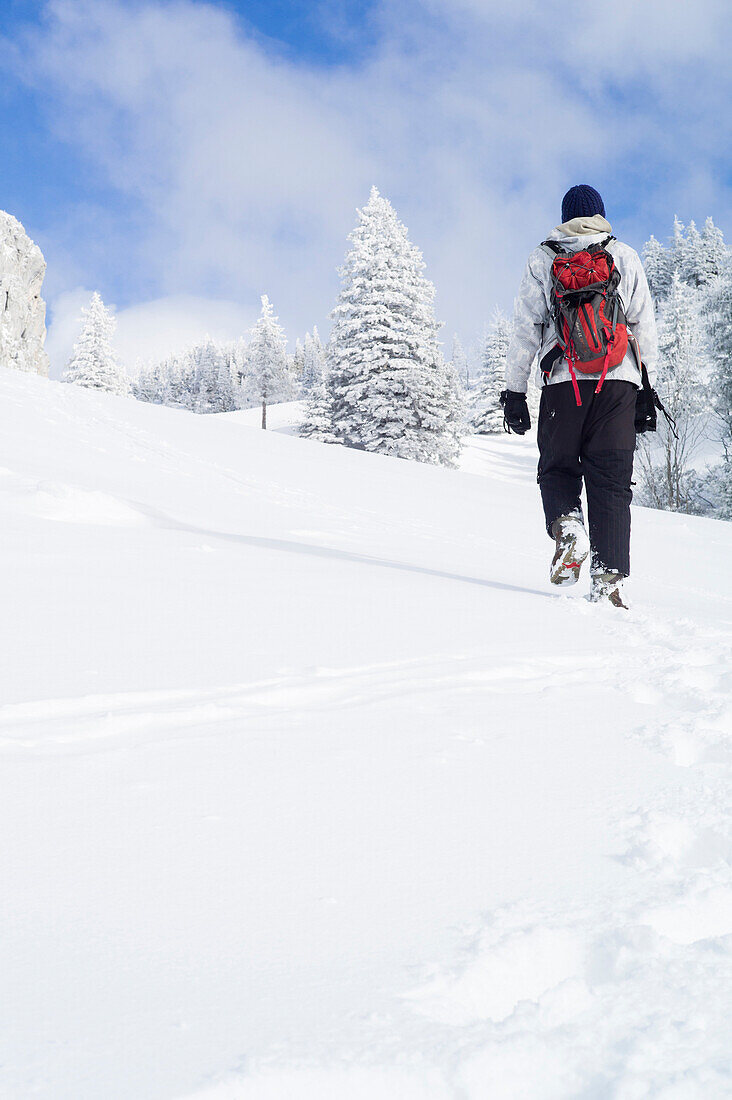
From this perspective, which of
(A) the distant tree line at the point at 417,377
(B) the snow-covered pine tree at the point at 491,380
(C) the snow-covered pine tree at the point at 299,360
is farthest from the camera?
(C) the snow-covered pine tree at the point at 299,360

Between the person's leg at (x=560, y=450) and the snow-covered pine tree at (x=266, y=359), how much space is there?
40177 millimetres

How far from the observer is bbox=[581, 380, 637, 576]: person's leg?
11.3 feet

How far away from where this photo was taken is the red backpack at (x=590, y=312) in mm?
3346

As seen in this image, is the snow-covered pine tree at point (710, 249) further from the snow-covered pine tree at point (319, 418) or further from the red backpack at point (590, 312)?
the red backpack at point (590, 312)

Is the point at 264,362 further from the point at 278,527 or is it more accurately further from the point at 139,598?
the point at 139,598

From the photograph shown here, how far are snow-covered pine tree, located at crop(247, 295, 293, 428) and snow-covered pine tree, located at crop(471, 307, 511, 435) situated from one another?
1200 cm

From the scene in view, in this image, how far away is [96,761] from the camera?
141cm

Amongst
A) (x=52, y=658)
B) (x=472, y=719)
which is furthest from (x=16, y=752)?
(x=472, y=719)

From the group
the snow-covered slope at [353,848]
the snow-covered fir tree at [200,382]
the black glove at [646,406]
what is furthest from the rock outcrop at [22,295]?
the snow-covered slope at [353,848]

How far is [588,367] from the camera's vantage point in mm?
3391

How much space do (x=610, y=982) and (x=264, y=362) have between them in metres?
45.3

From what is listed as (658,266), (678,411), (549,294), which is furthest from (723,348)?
(658,266)

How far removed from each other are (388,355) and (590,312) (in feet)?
63.5

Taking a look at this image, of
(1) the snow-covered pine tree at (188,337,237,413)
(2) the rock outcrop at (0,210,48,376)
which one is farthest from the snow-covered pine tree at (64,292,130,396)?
(1) the snow-covered pine tree at (188,337,237,413)
